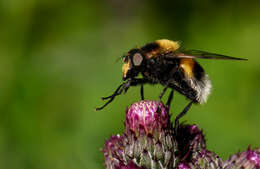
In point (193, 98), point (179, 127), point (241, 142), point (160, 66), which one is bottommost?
point (241, 142)

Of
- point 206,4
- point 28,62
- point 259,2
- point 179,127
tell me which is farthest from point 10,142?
point 259,2

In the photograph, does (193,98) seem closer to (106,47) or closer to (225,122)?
(225,122)

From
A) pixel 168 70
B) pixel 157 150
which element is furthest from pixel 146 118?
pixel 168 70

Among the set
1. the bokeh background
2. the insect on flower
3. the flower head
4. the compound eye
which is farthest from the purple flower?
the bokeh background

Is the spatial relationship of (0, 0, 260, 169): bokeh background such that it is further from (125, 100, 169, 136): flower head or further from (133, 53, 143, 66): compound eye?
(133, 53, 143, 66): compound eye

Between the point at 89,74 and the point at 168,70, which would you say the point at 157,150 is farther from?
the point at 89,74

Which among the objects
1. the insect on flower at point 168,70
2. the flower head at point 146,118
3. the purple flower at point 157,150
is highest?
the insect on flower at point 168,70

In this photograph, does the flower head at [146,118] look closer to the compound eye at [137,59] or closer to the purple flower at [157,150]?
the purple flower at [157,150]

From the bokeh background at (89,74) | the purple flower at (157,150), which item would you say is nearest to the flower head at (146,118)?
the purple flower at (157,150)

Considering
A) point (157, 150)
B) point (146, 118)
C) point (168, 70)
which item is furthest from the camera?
point (168, 70)
